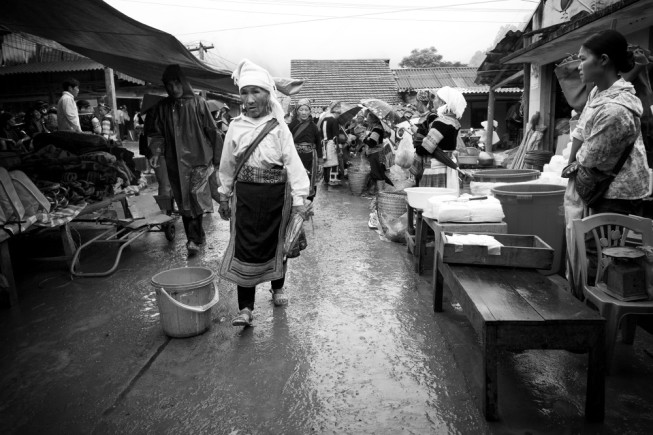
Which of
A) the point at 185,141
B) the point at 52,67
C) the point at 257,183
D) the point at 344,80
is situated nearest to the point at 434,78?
the point at 344,80

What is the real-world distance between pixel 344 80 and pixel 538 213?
65.2ft

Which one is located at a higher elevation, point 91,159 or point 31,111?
point 31,111

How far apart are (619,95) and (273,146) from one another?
8.00ft

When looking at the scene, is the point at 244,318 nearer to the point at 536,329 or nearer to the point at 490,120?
the point at 536,329

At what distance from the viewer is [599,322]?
95.1 inches

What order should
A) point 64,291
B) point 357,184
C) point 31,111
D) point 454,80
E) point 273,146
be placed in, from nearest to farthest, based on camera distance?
1. point 273,146
2. point 64,291
3. point 31,111
4. point 357,184
5. point 454,80

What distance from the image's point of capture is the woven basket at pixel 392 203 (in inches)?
255

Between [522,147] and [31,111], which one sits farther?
[31,111]

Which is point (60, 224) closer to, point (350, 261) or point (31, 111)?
point (350, 261)

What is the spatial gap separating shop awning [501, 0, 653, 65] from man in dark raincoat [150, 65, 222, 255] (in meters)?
4.69

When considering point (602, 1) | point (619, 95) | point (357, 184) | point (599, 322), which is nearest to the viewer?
point (599, 322)

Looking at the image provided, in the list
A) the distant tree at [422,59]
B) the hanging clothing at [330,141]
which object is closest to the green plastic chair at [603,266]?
the hanging clothing at [330,141]

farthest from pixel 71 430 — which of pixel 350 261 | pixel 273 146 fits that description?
pixel 350 261

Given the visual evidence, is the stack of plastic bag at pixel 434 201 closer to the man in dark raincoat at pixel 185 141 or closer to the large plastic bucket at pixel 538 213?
the large plastic bucket at pixel 538 213
